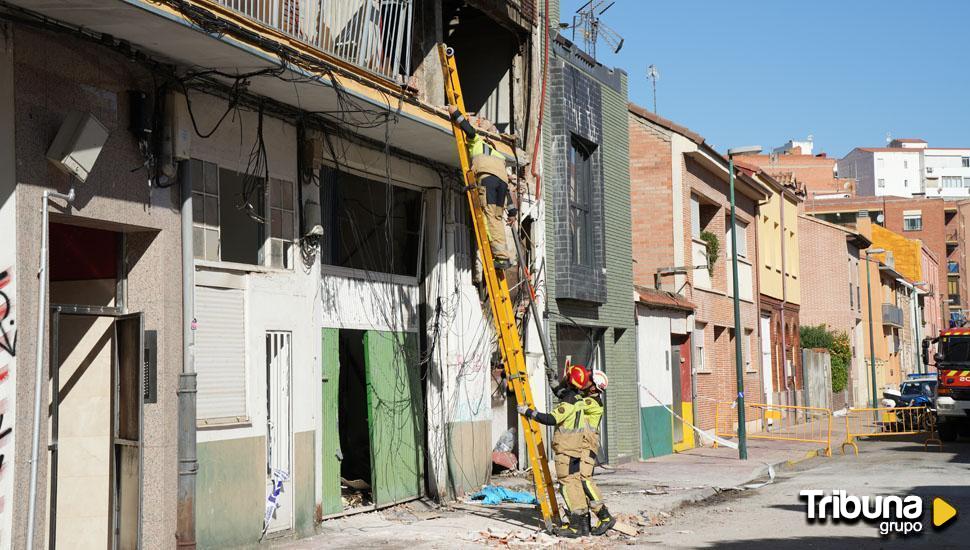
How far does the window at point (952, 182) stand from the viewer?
126 metres

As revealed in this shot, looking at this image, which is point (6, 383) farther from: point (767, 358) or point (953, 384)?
point (767, 358)

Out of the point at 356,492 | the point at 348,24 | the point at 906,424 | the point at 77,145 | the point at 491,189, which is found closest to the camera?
the point at 77,145

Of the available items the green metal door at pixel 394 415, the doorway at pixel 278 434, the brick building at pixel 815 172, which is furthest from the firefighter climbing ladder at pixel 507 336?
the brick building at pixel 815 172

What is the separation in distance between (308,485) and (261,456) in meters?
0.88

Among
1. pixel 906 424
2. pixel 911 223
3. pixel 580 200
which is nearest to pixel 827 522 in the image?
pixel 580 200

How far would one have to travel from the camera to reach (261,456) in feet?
35.0

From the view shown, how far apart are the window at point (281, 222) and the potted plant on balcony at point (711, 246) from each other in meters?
18.1

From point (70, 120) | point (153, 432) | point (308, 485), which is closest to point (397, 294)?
point (308, 485)

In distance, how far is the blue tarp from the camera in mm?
13992

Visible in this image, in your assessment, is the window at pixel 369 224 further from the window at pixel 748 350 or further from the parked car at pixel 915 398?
the parked car at pixel 915 398

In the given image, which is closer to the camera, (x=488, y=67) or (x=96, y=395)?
(x=96, y=395)

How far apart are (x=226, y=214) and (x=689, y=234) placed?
1656 cm

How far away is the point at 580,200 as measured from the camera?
18.7 metres

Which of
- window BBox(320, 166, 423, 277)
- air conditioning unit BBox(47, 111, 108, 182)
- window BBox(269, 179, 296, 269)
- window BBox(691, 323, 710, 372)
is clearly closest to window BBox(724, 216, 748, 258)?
window BBox(691, 323, 710, 372)
